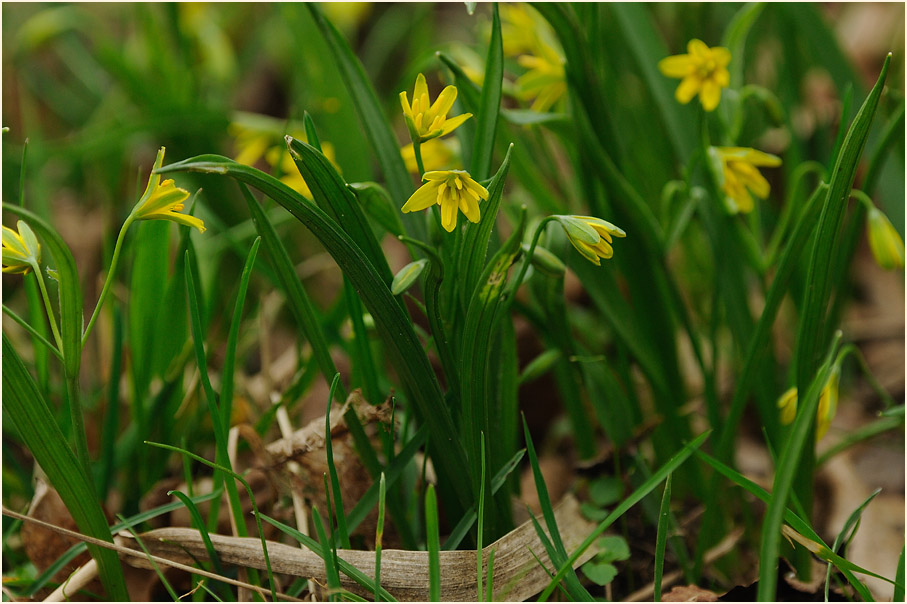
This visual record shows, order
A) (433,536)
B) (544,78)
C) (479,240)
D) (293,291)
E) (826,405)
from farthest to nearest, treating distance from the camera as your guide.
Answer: (544,78) < (826,405) < (293,291) < (479,240) < (433,536)

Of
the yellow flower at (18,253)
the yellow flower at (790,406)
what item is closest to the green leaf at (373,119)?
the yellow flower at (18,253)

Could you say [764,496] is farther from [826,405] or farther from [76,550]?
[76,550]

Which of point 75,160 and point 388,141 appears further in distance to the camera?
point 75,160

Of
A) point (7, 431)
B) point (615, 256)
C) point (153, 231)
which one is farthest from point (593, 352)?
point (7, 431)

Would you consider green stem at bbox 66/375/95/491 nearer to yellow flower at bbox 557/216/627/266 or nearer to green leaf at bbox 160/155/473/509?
green leaf at bbox 160/155/473/509

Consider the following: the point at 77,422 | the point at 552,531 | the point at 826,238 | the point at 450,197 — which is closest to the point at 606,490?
the point at 552,531

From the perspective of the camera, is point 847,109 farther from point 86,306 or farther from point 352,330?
point 86,306
